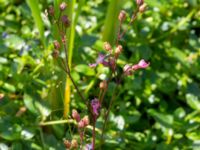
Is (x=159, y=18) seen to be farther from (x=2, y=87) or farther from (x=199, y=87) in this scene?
(x=2, y=87)

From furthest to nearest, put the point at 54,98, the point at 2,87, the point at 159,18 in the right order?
the point at 159,18
the point at 2,87
the point at 54,98

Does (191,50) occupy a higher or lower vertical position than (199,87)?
higher

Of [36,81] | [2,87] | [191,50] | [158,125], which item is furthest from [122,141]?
[191,50]

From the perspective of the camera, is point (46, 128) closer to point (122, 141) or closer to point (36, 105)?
point (36, 105)

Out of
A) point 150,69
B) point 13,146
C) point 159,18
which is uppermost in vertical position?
point 159,18

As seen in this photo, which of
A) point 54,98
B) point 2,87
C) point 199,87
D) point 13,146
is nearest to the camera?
point 13,146

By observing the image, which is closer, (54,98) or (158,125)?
(54,98)

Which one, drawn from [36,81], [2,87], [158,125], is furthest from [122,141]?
[2,87]
